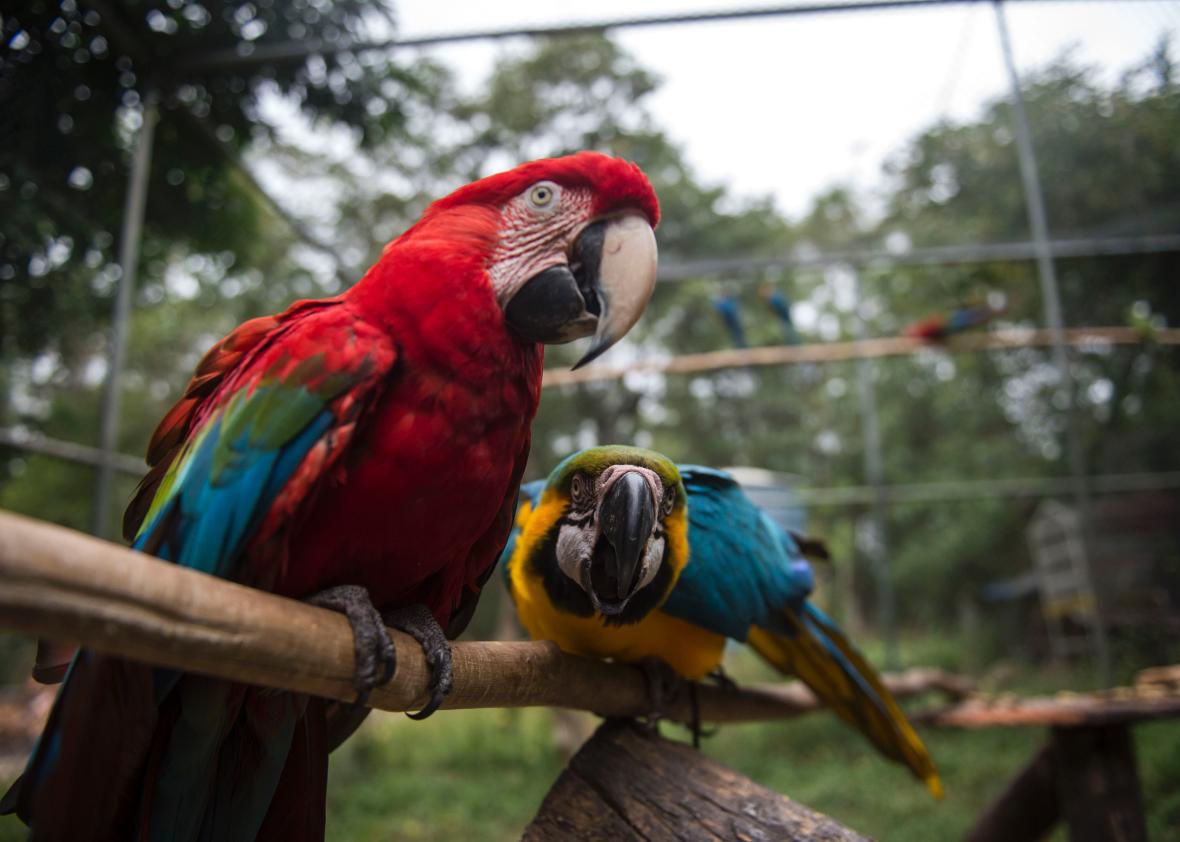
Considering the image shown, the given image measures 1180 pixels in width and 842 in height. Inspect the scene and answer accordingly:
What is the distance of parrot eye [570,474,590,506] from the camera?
127 centimetres

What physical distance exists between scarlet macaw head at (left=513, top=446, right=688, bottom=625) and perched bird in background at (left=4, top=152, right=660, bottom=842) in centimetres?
17

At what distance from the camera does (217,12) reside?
2805 mm

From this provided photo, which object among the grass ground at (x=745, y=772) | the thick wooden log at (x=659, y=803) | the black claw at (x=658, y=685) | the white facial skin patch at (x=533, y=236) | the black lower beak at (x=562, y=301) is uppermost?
the white facial skin patch at (x=533, y=236)

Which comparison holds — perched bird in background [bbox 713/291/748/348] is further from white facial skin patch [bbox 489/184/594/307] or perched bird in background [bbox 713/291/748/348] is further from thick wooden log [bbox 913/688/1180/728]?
white facial skin patch [bbox 489/184/594/307]

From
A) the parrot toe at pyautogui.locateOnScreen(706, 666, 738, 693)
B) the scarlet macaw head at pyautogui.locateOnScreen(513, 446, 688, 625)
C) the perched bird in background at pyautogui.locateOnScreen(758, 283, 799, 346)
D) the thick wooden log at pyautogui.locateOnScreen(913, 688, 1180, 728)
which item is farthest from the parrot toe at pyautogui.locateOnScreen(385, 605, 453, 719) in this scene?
the perched bird in background at pyautogui.locateOnScreen(758, 283, 799, 346)

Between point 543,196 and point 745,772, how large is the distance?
14.3 feet

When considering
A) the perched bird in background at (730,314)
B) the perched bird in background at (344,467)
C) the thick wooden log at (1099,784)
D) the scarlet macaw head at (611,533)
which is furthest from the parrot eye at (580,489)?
the perched bird in background at (730,314)

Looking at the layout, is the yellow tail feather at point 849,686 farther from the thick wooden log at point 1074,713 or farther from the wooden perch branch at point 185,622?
the wooden perch branch at point 185,622

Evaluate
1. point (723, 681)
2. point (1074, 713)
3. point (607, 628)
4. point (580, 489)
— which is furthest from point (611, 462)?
point (1074, 713)

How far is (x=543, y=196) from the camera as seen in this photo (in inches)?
41.7

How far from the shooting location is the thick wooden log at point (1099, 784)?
8.54 feet

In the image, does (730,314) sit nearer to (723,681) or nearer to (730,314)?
(730,314)

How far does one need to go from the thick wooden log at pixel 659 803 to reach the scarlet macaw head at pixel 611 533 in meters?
0.31

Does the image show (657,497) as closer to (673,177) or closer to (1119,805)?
(1119,805)
